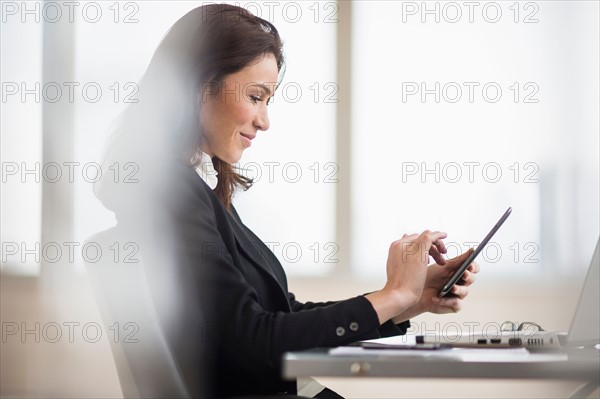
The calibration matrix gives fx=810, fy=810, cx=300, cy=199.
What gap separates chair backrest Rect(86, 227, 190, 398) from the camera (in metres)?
1.16

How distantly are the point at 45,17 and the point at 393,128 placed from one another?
1.85m

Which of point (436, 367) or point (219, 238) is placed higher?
point (219, 238)

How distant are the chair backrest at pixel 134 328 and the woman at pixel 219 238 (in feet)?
0.18

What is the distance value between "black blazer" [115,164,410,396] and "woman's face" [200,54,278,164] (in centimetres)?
26

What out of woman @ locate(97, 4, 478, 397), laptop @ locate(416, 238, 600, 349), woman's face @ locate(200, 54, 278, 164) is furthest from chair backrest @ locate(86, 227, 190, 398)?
woman's face @ locate(200, 54, 278, 164)

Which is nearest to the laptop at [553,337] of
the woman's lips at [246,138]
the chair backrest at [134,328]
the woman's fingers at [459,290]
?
the woman's fingers at [459,290]

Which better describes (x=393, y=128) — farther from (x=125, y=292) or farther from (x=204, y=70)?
(x=125, y=292)

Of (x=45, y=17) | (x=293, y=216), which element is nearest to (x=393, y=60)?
(x=293, y=216)

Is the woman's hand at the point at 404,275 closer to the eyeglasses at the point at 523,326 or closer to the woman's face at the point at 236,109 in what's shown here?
the eyeglasses at the point at 523,326

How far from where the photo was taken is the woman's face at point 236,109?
1688 mm

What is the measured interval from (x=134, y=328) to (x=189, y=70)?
2.20 feet

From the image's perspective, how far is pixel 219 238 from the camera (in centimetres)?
143

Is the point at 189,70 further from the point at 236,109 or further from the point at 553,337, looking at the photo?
the point at 553,337

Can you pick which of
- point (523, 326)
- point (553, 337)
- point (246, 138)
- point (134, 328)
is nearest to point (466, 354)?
point (553, 337)
